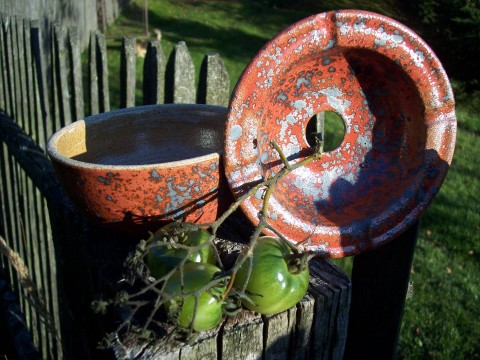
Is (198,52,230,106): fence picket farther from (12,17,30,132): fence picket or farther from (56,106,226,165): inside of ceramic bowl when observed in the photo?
(12,17,30,132): fence picket

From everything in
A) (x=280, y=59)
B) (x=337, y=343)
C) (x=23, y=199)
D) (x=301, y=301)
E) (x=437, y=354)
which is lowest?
(x=437, y=354)

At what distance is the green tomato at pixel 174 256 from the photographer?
1207 mm

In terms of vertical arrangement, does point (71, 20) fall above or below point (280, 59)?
below

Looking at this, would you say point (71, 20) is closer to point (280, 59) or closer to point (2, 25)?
point (2, 25)

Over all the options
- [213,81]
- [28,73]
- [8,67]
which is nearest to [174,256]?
[213,81]

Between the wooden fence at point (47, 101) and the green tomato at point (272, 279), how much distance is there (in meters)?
0.82

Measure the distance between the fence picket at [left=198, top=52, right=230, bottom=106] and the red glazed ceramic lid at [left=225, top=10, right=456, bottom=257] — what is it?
921 millimetres

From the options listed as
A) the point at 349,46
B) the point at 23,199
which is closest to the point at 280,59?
the point at 349,46

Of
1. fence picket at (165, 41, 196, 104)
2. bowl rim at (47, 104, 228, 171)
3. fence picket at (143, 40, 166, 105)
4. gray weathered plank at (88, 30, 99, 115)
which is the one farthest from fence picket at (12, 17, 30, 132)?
bowl rim at (47, 104, 228, 171)

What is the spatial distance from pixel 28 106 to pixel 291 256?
2.51 metres

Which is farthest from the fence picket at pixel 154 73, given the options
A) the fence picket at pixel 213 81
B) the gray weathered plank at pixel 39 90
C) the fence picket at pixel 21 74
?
the fence picket at pixel 21 74

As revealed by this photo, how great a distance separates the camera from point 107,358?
133cm

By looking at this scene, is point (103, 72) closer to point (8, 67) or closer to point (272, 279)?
point (8, 67)

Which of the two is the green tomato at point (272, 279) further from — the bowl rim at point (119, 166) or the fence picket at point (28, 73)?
the fence picket at point (28, 73)
